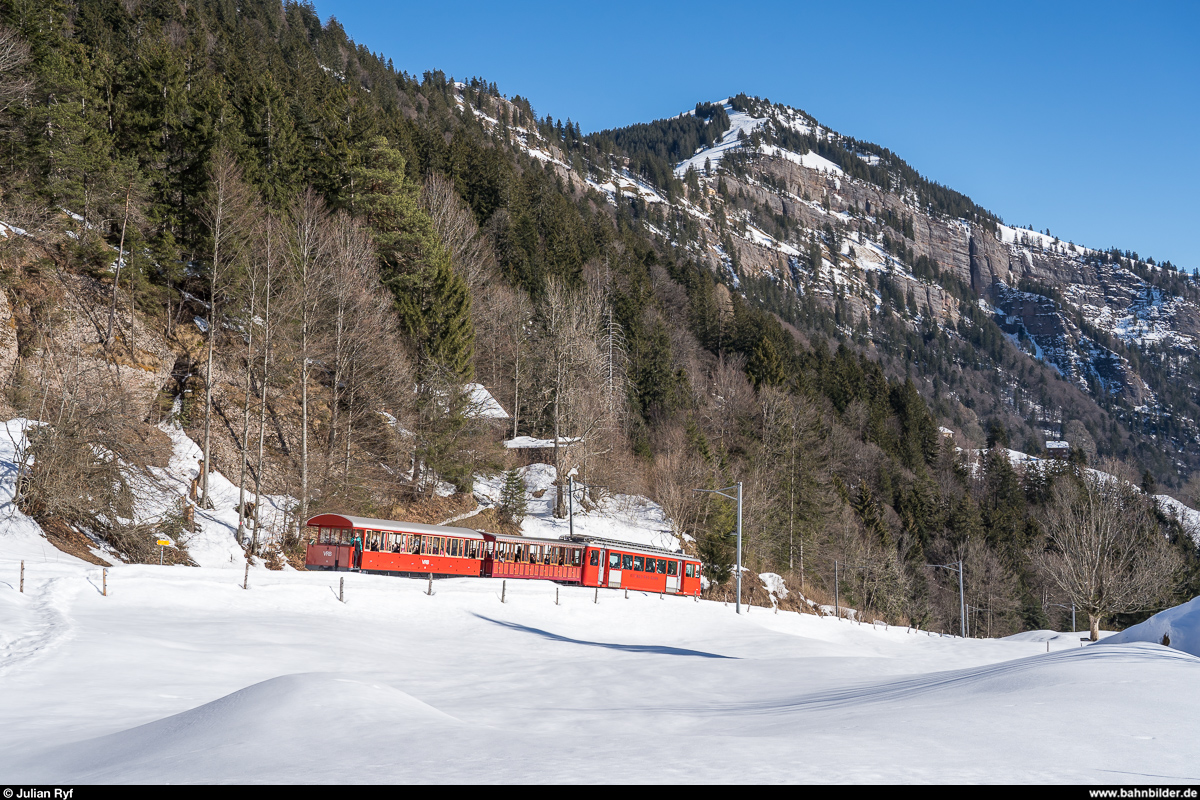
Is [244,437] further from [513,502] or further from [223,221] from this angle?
[513,502]

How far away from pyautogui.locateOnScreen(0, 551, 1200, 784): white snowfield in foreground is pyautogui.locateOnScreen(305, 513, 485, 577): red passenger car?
5.82m

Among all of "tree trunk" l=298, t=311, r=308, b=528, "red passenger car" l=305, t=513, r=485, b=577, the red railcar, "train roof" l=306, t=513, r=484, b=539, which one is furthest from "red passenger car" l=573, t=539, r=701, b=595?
"tree trunk" l=298, t=311, r=308, b=528

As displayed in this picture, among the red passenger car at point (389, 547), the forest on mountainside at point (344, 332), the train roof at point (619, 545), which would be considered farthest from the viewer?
the train roof at point (619, 545)

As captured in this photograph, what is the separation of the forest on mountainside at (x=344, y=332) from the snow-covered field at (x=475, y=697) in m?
10.2

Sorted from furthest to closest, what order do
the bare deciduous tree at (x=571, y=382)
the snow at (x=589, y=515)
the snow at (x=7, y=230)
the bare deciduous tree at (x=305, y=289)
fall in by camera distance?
the bare deciduous tree at (x=571, y=382), the snow at (x=589, y=515), the bare deciduous tree at (x=305, y=289), the snow at (x=7, y=230)

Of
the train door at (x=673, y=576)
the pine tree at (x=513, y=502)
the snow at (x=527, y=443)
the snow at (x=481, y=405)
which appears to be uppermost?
the snow at (x=481, y=405)

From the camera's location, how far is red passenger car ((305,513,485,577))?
100ft

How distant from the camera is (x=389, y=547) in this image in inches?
1248

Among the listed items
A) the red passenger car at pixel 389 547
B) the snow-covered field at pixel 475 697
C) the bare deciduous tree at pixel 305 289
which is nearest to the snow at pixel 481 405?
the bare deciduous tree at pixel 305 289

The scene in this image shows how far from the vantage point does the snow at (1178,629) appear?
61.4 ft

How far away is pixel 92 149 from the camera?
36062 millimetres

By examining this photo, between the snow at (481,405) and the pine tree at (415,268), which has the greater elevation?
the pine tree at (415,268)

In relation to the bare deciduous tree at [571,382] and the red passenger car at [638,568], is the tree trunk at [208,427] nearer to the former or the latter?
the red passenger car at [638,568]

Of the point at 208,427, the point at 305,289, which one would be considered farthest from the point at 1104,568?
the point at 208,427
